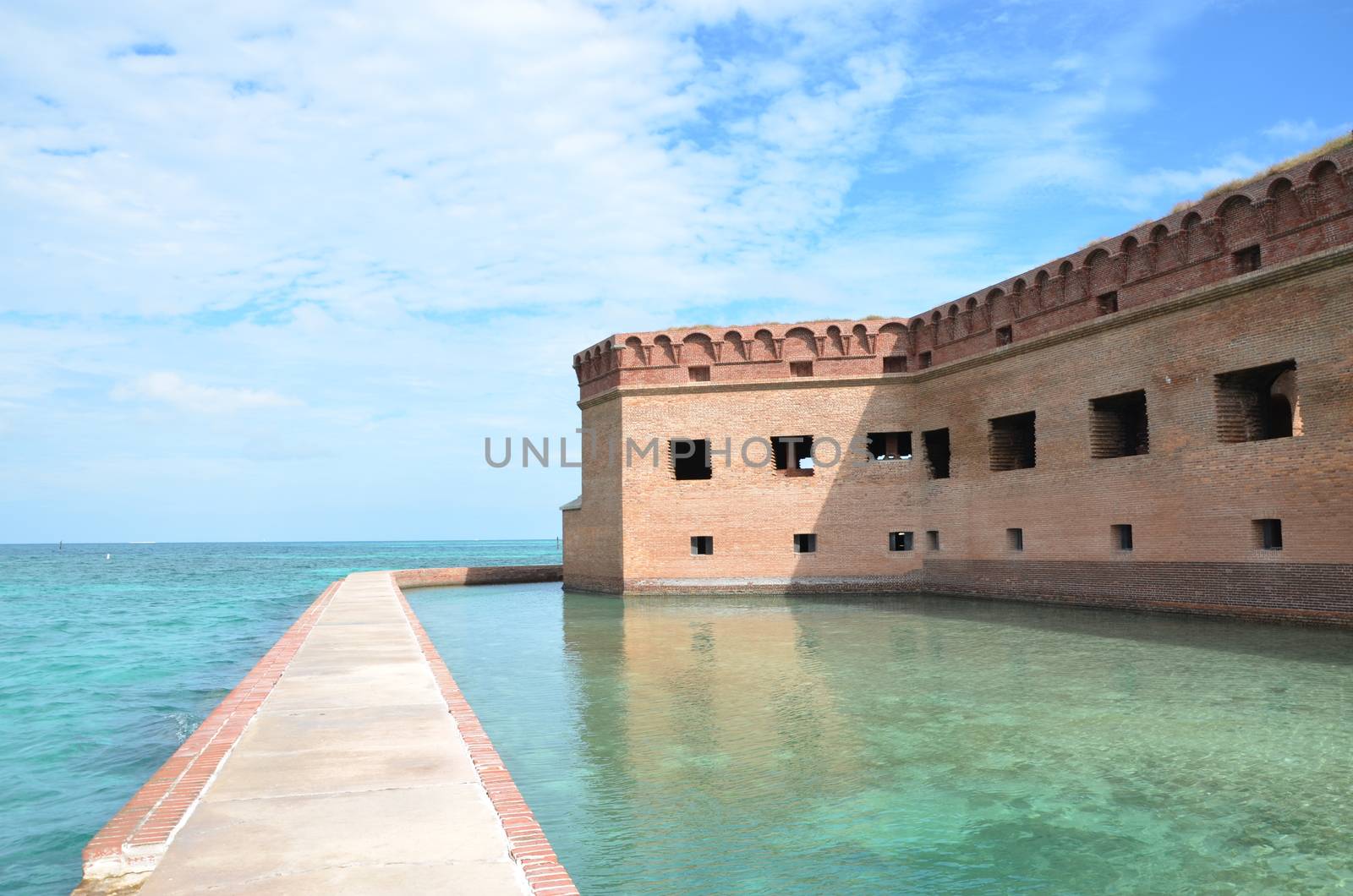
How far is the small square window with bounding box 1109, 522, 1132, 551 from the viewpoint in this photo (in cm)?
1570

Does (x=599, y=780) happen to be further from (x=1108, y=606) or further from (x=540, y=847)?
(x=1108, y=606)

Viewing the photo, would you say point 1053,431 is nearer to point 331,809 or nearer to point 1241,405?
point 1241,405

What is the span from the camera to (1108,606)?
15.8 meters

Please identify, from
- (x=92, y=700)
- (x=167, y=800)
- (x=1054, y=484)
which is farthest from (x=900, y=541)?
(x=167, y=800)

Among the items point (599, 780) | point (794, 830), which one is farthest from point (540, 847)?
point (599, 780)

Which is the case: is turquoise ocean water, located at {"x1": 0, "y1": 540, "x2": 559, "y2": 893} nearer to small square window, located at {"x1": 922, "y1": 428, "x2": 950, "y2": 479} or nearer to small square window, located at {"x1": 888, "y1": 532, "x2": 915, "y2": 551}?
small square window, located at {"x1": 888, "y1": 532, "x2": 915, "y2": 551}

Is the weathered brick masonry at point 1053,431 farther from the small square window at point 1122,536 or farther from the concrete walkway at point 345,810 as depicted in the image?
the concrete walkway at point 345,810

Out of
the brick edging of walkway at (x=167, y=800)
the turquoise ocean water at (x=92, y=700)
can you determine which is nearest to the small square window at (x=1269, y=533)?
the brick edging of walkway at (x=167, y=800)

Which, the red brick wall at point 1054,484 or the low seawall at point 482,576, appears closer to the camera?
the red brick wall at point 1054,484

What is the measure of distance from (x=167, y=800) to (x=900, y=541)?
18.8 meters

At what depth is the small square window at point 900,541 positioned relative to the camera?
68.8ft

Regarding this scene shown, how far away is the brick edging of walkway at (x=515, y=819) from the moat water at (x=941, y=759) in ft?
1.69

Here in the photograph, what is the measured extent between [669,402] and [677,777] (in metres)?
15.9

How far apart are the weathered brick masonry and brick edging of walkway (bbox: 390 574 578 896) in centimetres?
1151
